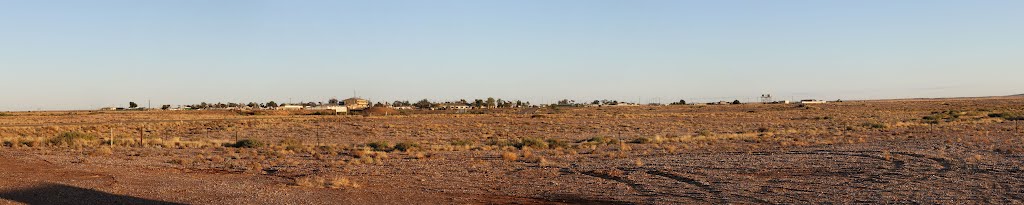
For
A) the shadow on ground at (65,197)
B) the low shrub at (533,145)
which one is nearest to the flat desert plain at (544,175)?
the shadow on ground at (65,197)

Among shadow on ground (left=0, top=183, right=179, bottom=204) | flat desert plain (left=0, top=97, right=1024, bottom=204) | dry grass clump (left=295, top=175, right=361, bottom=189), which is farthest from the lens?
dry grass clump (left=295, top=175, right=361, bottom=189)

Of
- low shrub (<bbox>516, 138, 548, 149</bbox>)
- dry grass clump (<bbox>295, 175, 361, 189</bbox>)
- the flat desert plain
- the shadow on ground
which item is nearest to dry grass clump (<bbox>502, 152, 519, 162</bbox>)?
the flat desert plain

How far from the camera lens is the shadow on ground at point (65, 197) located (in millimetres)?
15422

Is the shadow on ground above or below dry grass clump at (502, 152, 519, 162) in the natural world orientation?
above

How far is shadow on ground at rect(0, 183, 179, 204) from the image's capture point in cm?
1542

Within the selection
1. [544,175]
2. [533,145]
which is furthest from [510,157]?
[533,145]

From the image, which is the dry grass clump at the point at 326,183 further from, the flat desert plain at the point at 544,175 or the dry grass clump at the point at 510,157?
the dry grass clump at the point at 510,157

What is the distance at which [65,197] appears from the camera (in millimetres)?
15938

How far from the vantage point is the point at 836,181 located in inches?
774

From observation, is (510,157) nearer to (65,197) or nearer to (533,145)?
(533,145)

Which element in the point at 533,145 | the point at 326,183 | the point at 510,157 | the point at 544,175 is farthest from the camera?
the point at 533,145

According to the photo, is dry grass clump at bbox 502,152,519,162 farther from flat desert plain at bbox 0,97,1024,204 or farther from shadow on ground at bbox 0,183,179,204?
shadow on ground at bbox 0,183,179,204

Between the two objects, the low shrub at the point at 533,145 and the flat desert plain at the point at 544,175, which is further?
the low shrub at the point at 533,145

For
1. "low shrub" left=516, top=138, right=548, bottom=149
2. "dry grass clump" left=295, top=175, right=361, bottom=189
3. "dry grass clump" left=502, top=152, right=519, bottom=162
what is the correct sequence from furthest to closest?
"low shrub" left=516, top=138, right=548, bottom=149 → "dry grass clump" left=502, top=152, right=519, bottom=162 → "dry grass clump" left=295, top=175, right=361, bottom=189
